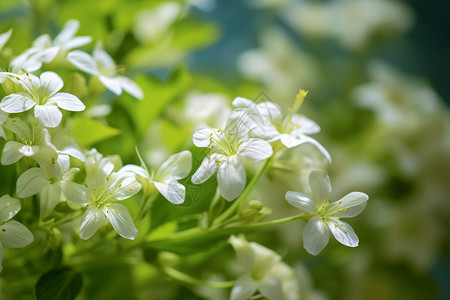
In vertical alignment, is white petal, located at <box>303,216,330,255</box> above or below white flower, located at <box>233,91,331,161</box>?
below

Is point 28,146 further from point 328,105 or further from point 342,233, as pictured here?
point 328,105

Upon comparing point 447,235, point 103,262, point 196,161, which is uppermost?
point 196,161

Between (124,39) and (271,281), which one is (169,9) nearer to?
(124,39)

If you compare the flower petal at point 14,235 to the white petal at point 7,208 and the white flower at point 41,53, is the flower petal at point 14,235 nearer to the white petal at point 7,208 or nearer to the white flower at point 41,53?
the white petal at point 7,208

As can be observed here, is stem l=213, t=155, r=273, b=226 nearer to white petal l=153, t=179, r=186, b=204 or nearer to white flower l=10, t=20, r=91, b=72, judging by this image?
white petal l=153, t=179, r=186, b=204

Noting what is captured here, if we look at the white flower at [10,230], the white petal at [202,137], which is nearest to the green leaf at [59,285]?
the white flower at [10,230]

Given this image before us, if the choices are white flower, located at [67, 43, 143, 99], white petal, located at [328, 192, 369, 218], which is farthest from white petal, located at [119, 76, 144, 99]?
white petal, located at [328, 192, 369, 218]

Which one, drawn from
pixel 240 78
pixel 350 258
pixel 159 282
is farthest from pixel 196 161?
pixel 240 78
